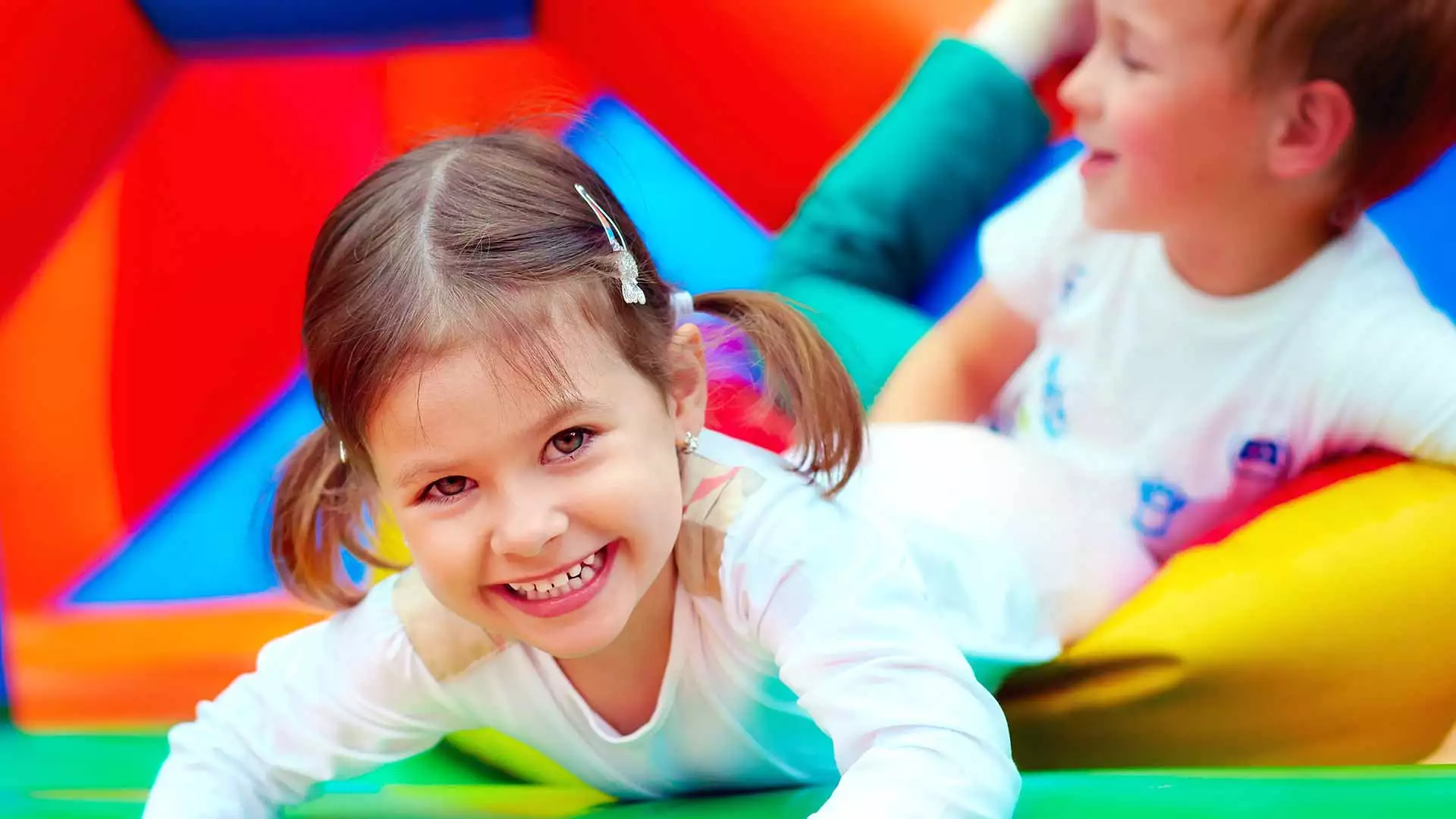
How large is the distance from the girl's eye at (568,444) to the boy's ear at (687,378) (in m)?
0.07

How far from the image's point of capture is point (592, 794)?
94 cm

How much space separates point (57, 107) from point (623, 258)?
66 cm

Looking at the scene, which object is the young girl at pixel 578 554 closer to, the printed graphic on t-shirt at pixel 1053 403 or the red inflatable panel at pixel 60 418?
the printed graphic on t-shirt at pixel 1053 403

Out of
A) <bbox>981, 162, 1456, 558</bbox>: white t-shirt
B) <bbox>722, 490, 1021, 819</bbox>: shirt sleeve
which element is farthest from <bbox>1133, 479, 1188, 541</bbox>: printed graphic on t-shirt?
<bbox>722, 490, 1021, 819</bbox>: shirt sleeve

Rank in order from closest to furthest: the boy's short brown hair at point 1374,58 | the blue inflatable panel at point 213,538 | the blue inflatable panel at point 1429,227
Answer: the boy's short brown hair at point 1374,58 → the blue inflatable panel at point 1429,227 → the blue inflatable panel at point 213,538

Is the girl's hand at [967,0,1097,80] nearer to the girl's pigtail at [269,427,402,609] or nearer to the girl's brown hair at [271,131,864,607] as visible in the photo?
the girl's brown hair at [271,131,864,607]

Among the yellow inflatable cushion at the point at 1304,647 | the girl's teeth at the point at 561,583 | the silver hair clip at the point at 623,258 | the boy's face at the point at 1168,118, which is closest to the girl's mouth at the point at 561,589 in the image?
the girl's teeth at the point at 561,583

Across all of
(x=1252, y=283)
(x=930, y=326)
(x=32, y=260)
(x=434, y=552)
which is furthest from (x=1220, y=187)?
(x=32, y=260)

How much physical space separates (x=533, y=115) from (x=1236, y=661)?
54 centimetres

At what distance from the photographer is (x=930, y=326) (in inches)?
49.3

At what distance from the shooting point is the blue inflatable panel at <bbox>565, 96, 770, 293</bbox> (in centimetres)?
139

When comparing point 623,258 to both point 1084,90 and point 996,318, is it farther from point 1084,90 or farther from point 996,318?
point 996,318

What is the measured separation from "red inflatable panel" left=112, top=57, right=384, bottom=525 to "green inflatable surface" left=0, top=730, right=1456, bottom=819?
0.33 metres

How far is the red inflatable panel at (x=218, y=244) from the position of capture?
1.26m
